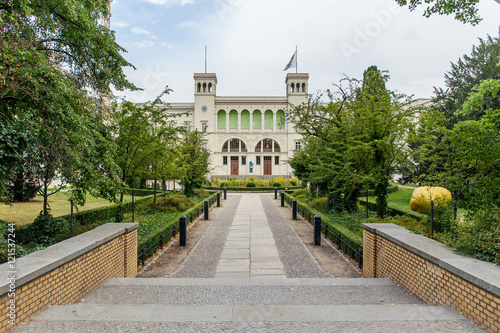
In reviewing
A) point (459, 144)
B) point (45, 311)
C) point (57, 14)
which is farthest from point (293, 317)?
point (57, 14)

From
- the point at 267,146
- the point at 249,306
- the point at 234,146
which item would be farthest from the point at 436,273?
the point at 234,146

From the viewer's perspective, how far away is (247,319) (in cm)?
356

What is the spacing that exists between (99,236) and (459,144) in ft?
24.1

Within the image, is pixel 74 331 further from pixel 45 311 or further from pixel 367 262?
pixel 367 262

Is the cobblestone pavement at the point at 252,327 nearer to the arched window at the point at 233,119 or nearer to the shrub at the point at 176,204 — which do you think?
the shrub at the point at 176,204

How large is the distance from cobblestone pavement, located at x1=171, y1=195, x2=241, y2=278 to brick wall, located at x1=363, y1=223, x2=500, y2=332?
154 inches

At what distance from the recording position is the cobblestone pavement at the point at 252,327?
3254 mm

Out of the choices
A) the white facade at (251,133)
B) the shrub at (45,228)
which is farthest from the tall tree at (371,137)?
the white facade at (251,133)

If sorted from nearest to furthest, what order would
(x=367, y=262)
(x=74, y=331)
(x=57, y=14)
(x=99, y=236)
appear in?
(x=74, y=331) → (x=99, y=236) → (x=367, y=262) → (x=57, y=14)

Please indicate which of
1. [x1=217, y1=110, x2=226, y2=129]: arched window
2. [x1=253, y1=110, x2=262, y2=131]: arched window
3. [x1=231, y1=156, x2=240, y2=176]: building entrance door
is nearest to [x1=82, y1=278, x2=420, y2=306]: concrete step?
[x1=231, y1=156, x2=240, y2=176]: building entrance door

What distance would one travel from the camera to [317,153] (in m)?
15.2

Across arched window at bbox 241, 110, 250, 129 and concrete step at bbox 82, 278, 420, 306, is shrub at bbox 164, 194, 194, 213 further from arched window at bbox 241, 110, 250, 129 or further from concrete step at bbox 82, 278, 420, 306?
arched window at bbox 241, 110, 250, 129

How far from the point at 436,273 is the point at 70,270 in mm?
5228

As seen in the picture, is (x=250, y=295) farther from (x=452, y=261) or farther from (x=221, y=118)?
(x=221, y=118)
